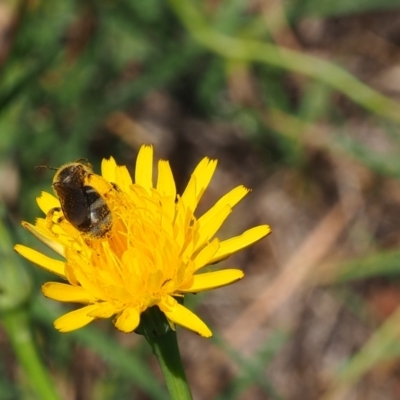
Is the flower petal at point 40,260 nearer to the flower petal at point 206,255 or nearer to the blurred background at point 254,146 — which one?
the flower petal at point 206,255

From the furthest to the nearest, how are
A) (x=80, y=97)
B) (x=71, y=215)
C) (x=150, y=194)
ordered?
(x=80, y=97), (x=150, y=194), (x=71, y=215)

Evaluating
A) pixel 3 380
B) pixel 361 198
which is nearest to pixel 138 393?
pixel 3 380

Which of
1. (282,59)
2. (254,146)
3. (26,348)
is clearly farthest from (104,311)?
(254,146)

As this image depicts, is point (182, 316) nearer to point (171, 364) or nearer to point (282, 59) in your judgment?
point (171, 364)

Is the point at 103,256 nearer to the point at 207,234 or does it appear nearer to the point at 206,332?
the point at 207,234

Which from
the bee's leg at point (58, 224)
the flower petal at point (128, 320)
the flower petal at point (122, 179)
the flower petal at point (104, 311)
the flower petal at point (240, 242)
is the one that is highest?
the flower petal at point (122, 179)

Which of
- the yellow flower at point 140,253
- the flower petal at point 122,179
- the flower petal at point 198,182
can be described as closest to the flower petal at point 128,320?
the yellow flower at point 140,253

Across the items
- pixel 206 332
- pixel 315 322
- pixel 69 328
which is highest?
pixel 69 328

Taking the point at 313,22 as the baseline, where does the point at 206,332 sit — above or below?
below
